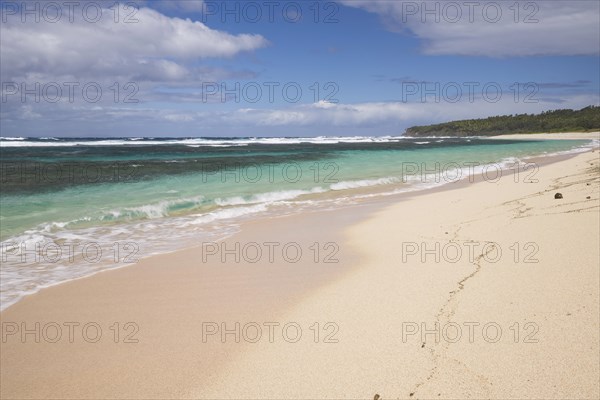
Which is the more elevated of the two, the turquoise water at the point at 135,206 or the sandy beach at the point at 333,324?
the turquoise water at the point at 135,206

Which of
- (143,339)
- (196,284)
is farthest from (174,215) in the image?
(143,339)

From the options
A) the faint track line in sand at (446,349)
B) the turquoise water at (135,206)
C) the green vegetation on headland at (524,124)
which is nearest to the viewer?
the faint track line in sand at (446,349)

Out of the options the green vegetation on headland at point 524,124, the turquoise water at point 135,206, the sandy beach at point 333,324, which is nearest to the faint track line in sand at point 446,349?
the sandy beach at point 333,324

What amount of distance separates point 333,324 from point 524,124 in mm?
109331

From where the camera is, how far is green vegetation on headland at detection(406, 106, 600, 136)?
81.8m

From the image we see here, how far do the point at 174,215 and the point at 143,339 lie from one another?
6626 millimetres

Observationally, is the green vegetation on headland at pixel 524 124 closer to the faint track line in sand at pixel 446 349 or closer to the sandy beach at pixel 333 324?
the sandy beach at pixel 333 324

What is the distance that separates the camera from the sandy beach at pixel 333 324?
2.87 meters

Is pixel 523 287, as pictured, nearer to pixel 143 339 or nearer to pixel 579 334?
pixel 579 334

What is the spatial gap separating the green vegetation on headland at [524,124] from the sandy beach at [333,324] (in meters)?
85.0

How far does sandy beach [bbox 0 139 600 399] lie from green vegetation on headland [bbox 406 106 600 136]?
85.0m

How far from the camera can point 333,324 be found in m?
3.72

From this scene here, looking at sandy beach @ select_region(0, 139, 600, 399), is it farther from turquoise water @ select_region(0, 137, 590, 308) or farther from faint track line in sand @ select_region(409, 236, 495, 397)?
turquoise water @ select_region(0, 137, 590, 308)

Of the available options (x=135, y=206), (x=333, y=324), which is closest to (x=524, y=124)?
(x=135, y=206)
